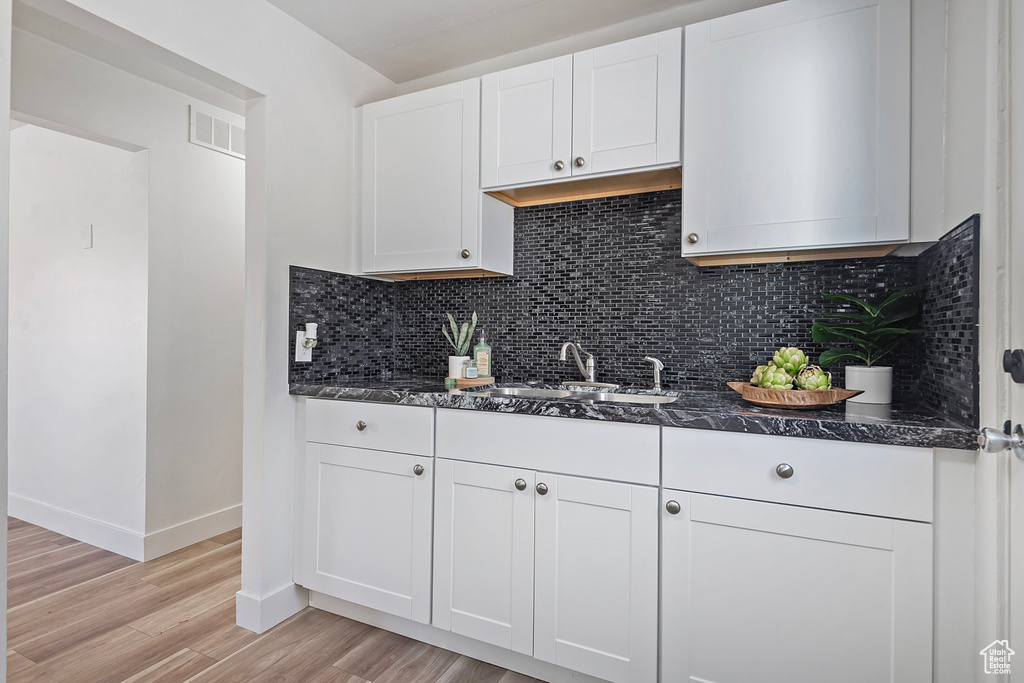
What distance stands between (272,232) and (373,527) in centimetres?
120

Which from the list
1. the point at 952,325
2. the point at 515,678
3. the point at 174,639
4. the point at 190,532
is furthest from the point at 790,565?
the point at 190,532

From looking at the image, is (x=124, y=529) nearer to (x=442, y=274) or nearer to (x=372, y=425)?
(x=372, y=425)

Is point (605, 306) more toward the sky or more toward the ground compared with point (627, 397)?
more toward the sky

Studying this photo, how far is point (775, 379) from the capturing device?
5.24ft

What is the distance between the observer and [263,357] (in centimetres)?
207

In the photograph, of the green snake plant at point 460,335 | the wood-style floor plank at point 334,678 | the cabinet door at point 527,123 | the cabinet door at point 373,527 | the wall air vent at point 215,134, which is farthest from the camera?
the wall air vent at point 215,134

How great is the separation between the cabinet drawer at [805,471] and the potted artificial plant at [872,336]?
41 centimetres

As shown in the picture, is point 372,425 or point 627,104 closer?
point 627,104

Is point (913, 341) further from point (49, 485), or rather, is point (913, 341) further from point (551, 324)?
point (49, 485)

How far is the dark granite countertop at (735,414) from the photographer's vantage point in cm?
124

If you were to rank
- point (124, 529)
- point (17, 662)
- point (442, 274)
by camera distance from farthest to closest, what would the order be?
point (124, 529)
point (442, 274)
point (17, 662)

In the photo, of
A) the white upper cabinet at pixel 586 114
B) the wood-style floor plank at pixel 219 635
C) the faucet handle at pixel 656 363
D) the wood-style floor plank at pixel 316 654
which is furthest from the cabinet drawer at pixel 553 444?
the wood-style floor plank at pixel 219 635

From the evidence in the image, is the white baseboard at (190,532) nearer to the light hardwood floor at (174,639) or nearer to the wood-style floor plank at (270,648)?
the light hardwood floor at (174,639)

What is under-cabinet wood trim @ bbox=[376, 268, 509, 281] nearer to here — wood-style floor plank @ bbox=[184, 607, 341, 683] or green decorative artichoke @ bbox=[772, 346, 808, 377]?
green decorative artichoke @ bbox=[772, 346, 808, 377]
